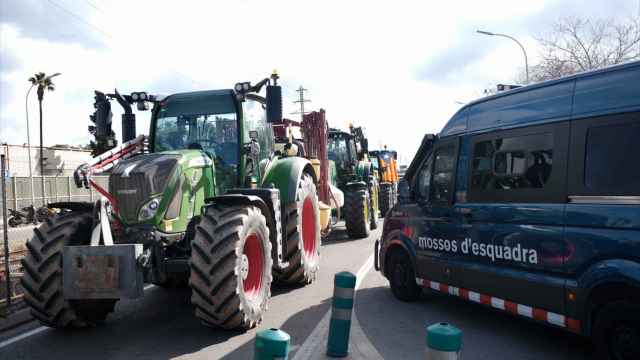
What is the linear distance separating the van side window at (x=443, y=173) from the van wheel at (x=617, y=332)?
94.0 inches

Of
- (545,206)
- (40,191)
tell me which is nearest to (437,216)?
(545,206)

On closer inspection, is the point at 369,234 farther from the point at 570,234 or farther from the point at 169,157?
the point at 570,234

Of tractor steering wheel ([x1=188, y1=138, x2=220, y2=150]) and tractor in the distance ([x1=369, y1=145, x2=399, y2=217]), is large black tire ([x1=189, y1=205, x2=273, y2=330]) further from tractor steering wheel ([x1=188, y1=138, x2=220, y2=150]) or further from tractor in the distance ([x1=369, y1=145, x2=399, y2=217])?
tractor in the distance ([x1=369, y1=145, x2=399, y2=217])

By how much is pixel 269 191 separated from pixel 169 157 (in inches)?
53.3

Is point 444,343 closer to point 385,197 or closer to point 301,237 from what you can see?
point 301,237

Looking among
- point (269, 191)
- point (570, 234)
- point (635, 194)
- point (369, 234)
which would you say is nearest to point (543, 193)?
point (570, 234)

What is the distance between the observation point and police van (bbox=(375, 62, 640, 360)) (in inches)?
167

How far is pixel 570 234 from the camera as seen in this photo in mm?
4637

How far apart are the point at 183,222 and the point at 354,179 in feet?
29.6

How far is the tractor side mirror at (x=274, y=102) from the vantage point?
6.98 meters

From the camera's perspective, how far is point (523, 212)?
5.19 meters

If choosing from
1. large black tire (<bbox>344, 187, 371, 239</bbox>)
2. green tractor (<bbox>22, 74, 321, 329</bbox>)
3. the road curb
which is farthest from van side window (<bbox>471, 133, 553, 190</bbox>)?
large black tire (<bbox>344, 187, 371, 239</bbox>)

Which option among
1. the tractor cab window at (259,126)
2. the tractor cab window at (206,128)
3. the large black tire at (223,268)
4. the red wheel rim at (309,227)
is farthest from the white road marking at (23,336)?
the red wheel rim at (309,227)

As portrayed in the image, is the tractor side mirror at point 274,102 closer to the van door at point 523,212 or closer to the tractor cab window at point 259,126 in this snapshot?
the tractor cab window at point 259,126
